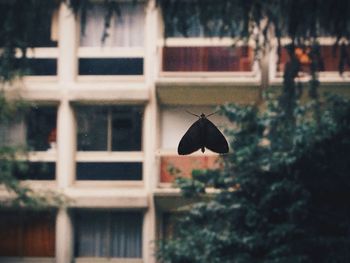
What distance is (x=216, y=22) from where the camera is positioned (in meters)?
3.24

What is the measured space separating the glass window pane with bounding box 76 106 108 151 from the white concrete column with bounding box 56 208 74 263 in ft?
3.88

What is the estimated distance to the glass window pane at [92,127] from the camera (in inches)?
464

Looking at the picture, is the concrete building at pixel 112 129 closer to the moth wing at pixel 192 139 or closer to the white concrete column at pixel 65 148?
the white concrete column at pixel 65 148

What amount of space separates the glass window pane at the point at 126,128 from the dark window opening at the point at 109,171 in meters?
0.28

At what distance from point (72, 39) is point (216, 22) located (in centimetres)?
876

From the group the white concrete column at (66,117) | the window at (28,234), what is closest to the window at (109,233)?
the window at (28,234)

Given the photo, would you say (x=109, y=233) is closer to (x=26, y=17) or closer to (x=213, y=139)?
(x=213, y=139)

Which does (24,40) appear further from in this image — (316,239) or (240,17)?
(316,239)

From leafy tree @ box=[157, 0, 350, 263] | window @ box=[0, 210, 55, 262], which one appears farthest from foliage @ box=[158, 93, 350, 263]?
window @ box=[0, 210, 55, 262]

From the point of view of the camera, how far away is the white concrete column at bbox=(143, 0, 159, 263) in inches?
453

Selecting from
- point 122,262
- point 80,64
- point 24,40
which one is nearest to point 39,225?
point 122,262

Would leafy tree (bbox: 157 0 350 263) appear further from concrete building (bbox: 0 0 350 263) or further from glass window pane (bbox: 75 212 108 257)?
glass window pane (bbox: 75 212 108 257)

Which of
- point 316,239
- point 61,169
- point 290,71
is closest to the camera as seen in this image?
point 290,71

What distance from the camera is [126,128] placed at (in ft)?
39.1
